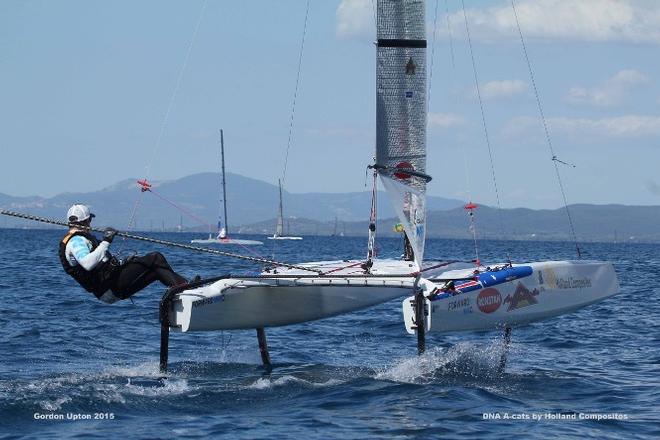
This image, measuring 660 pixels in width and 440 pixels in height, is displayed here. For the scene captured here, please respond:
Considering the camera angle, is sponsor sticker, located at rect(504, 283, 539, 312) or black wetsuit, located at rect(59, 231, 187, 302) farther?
sponsor sticker, located at rect(504, 283, 539, 312)

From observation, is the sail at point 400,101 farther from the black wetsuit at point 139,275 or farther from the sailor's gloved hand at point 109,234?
the sailor's gloved hand at point 109,234

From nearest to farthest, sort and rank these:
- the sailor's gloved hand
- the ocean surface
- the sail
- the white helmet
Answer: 1. the ocean surface
2. the sailor's gloved hand
3. the white helmet
4. the sail

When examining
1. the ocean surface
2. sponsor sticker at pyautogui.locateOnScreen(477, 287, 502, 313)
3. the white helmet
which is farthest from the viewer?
sponsor sticker at pyautogui.locateOnScreen(477, 287, 502, 313)

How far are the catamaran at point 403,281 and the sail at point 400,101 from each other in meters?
0.01

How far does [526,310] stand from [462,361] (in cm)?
90

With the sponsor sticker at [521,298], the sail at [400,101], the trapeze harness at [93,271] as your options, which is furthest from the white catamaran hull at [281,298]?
the sponsor sticker at [521,298]

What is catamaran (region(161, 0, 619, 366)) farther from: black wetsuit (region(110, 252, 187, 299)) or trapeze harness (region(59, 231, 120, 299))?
trapeze harness (region(59, 231, 120, 299))

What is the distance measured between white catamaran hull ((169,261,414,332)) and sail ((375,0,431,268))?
3.51ft

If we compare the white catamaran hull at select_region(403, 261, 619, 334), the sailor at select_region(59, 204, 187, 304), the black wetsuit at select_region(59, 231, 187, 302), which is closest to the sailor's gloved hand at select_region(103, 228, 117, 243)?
the sailor at select_region(59, 204, 187, 304)

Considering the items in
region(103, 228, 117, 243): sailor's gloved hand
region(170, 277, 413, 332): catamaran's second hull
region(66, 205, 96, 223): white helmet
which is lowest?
region(170, 277, 413, 332): catamaran's second hull

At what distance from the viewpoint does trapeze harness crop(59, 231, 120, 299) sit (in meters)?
11.7

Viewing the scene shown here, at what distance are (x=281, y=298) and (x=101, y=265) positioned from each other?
2017 mm

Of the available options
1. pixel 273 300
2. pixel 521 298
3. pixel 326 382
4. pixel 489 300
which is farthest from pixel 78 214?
pixel 521 298

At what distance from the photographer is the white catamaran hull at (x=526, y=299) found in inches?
470
